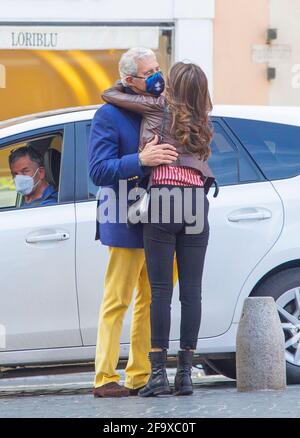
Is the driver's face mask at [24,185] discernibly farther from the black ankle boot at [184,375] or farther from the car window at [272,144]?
the black ankle boot at [184,375]

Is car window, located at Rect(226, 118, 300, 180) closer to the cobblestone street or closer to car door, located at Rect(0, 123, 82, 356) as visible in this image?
car door, located at Rect(0, 123, 82, 356)

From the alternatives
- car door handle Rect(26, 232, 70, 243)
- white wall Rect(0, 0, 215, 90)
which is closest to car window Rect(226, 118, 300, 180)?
car door handle Rect(26, 232, 70, 243)

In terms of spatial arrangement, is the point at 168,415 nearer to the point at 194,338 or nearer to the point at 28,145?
the point at 194,338

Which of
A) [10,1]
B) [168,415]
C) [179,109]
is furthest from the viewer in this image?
[10,1]

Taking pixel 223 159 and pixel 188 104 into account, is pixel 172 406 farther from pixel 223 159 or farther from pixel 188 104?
pixel 223 159

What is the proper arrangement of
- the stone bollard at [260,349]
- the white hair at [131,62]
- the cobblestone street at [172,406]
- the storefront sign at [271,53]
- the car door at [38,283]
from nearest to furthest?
the cobblestone street at [172,406] < the white hair at [131,62] < the stone bollard at [260,349] < the car door at [38,283] < the storefront sign at [271,53]

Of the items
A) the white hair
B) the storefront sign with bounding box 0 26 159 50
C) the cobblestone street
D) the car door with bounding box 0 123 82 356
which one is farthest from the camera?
the storefront sign with bounding box 0 26 159 50

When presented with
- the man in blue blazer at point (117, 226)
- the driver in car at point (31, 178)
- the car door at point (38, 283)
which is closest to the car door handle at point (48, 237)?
the car door at point (38, 283)

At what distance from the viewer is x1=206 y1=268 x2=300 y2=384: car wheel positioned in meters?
8.38

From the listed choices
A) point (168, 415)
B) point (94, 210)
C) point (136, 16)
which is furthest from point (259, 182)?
point (136, 16)

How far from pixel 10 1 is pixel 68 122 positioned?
20.1ft

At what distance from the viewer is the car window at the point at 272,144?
8.55 meters

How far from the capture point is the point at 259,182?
8.49 meters

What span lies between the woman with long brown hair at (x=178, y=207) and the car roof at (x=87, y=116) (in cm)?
107
